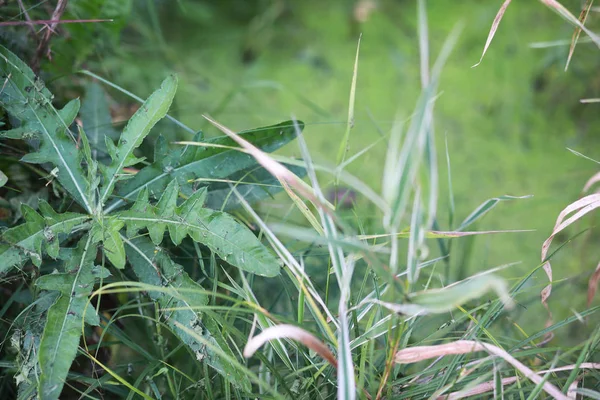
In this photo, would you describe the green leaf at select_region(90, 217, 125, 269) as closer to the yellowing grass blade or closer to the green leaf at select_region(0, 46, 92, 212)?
the green leaf at select_region(0, 46, 92, 212)

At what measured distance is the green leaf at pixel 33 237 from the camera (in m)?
0.68

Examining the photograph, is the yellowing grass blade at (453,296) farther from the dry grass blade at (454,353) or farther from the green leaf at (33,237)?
the green leaf at (33,237)

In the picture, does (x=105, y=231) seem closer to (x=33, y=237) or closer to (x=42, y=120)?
(x=33, y=237)

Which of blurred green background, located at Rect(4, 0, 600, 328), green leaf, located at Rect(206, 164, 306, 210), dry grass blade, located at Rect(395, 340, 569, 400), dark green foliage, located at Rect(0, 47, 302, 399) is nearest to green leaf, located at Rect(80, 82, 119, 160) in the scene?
dark green foliage, located at Rect(0, 47, 302, 399)

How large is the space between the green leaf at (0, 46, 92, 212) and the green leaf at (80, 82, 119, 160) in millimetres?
139

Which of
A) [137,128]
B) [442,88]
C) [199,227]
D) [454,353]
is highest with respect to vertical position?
[137,128]

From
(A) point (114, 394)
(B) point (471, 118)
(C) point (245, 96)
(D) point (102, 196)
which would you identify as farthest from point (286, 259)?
(B) point (471, 118)

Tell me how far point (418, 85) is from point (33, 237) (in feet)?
4.84

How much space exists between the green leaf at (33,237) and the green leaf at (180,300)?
0.10 m

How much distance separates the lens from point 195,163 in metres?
0.83

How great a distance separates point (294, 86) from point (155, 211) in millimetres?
1207

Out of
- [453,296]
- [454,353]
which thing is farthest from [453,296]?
[454,353]

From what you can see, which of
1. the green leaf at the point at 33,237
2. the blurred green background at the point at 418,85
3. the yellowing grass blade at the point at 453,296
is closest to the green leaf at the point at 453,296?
the yellowing grass blade at the point at 453,296

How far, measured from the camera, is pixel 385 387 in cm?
73
